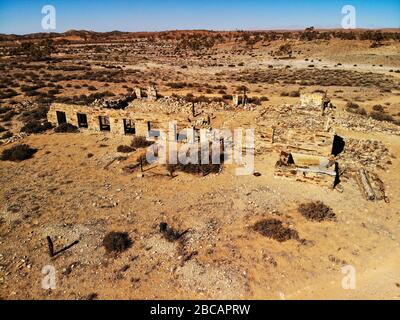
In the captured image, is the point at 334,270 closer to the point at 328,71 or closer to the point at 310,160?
the point at 310,160

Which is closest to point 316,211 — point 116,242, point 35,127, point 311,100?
point 116,242

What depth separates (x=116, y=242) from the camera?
395 inches

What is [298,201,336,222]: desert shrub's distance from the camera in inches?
444

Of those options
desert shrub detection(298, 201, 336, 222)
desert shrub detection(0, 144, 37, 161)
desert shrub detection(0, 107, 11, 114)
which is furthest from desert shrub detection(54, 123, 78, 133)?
desert shrub detection(298, 201, 336, 222)

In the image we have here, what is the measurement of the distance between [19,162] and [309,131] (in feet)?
47.9

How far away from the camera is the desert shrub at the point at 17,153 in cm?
1634

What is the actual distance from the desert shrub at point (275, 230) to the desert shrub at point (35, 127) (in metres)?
16.0

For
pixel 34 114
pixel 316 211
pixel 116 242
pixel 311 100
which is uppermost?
pixel 311 100

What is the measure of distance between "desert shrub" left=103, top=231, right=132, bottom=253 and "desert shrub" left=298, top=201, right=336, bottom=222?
629cm

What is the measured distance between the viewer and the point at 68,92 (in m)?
31.7

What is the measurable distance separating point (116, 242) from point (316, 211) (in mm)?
7054

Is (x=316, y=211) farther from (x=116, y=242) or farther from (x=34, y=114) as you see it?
(x=34, y=114)

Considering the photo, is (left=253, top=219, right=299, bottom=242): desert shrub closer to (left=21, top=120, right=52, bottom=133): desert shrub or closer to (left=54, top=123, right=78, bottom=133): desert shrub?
(left=54, top=123, right=78, bottom=133): desert shrub

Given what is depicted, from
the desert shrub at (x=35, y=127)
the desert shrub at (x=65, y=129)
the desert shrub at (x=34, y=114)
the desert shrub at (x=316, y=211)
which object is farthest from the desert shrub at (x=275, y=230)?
the desert shrub at (x=34, y=114)
